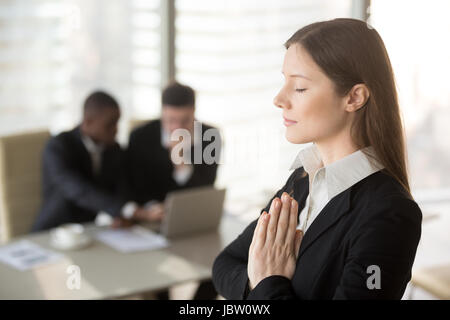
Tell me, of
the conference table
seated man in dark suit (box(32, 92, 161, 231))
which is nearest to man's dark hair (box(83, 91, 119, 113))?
seated man in dark suit (box(32, 92, 161, 231))

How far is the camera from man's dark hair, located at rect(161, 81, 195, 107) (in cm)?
338

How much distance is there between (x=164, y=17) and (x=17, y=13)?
1098 millimetres

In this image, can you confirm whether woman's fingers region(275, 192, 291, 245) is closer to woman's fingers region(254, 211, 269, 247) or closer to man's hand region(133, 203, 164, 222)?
woman's fingers region(254, 211, 269, 247)

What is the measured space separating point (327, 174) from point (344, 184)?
0.05 m

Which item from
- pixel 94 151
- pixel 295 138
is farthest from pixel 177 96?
pixel 295 138

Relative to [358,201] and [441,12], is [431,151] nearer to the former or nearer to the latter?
[441,12]

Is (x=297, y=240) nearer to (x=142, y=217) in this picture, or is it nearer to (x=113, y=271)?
(x=113, y=271)

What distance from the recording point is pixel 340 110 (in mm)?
1289

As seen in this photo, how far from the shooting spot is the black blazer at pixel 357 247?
1.20 meters

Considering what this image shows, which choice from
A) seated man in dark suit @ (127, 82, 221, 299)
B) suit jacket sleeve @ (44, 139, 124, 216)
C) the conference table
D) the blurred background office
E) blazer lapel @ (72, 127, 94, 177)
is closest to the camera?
the conference table

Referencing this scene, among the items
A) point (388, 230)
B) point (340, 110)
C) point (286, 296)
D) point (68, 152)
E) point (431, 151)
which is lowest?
point (431, 151)

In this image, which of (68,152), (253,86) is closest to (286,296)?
(68,152)

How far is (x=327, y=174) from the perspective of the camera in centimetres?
134

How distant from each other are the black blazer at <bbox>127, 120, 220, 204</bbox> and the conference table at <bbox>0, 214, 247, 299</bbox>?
Result: 62cm
